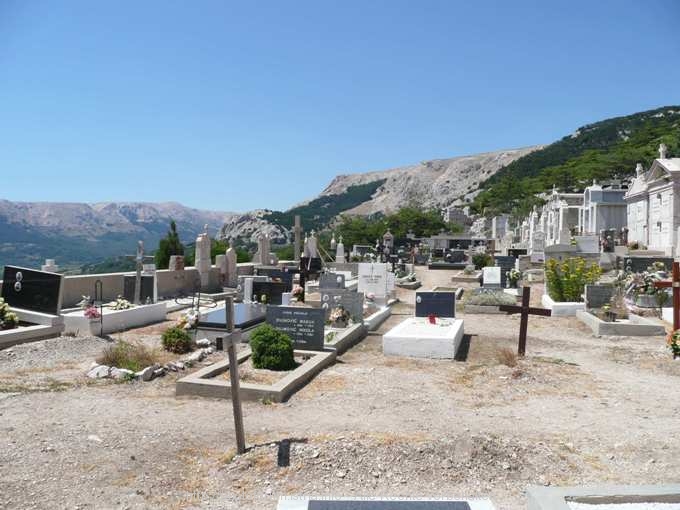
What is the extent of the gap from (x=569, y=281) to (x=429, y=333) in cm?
703

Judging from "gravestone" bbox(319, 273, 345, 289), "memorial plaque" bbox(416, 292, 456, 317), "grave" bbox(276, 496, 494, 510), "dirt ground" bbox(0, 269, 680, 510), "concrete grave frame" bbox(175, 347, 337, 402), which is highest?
"gravestone" bbox(319, 273, 345, 289)

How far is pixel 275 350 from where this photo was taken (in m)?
7.95

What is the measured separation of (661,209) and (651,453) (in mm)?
29437

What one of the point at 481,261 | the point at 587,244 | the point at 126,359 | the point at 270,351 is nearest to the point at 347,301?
the point at 270,351

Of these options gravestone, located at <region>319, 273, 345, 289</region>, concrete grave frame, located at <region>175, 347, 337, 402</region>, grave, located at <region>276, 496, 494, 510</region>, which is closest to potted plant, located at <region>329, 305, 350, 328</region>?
gravestone, located at <region>319, 273, 345, 289</region>

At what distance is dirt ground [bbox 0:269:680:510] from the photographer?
4.36m

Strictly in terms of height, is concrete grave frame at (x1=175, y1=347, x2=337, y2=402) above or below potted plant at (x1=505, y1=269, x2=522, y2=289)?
below

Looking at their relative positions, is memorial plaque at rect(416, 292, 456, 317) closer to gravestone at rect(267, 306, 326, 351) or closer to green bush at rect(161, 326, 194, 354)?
gravestone at rect(267, 306, 326, 351)

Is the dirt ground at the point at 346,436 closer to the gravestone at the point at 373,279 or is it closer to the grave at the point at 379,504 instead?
the grave at the point at 379,504

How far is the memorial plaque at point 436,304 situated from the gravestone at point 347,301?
1.21m

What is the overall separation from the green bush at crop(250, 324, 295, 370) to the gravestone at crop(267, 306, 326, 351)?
115cm

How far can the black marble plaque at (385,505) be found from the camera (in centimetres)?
385

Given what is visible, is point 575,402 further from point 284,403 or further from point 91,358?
point 91,358

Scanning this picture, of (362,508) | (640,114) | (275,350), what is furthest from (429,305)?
(640,114)
